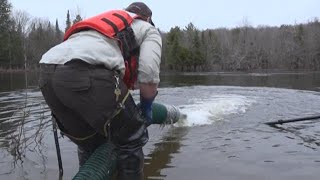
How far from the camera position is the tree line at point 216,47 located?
7000 centimetres

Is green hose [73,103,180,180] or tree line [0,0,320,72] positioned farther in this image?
tree line [0,0,320,72]

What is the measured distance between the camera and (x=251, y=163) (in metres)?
6.12

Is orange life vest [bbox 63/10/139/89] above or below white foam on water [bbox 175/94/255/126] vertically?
above

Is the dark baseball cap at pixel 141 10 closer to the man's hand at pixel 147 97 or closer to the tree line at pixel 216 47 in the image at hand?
the man's hand at pixel 147 97

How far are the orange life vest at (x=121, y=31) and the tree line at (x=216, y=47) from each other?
61.9 meters

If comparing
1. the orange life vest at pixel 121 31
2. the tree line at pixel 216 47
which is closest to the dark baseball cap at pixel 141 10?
the orange life vest at pixel 121 31

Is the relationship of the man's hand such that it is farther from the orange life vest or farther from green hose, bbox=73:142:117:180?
green hose, bbox=73:142:117:180

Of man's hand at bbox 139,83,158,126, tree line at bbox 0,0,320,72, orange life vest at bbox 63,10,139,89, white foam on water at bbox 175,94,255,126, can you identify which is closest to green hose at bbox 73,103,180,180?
man's hand at bbox 139,83,158,126

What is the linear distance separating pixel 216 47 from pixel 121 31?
7639 cm

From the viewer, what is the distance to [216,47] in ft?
258

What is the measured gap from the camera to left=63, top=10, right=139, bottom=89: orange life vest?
3156 mm

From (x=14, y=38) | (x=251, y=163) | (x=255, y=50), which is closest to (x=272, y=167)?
(x=251, y=163)

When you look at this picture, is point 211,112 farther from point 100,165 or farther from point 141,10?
point 100,165

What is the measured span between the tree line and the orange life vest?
6189 cm
